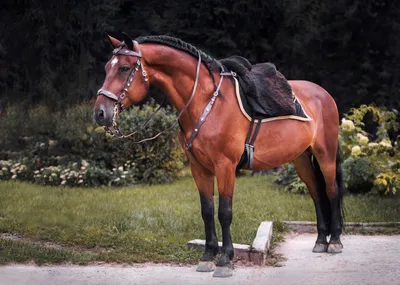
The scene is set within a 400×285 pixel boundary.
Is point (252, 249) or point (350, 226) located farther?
point (350, 226)

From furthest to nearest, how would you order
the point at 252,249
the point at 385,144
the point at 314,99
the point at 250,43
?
the point at 250,43 → the point at 385,144 → the point at 314,99 → the point at 252,249

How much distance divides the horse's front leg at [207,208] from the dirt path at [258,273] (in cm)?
14

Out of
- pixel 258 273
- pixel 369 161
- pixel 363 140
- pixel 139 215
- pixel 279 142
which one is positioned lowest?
pixel 139 215

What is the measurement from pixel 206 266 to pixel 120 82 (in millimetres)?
2024

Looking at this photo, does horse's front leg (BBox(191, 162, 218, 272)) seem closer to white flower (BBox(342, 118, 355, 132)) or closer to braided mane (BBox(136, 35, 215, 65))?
braided mane (BBox(136, 35, 215, 65))

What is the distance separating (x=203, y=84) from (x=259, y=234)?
2.35 m

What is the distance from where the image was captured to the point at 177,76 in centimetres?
530

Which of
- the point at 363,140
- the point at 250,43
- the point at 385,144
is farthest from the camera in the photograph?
the point at 250,43

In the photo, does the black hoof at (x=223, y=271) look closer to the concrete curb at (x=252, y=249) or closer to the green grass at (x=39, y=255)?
the concrete curb at (x=252, y=249)

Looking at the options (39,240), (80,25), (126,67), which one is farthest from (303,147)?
(80,25)

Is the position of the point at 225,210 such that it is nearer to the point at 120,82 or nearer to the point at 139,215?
the point at 120,82

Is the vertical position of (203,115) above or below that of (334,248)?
above

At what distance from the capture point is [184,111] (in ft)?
17.6

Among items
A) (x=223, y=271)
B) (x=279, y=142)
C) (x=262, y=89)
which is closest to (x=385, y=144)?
(x=279, y=142)
